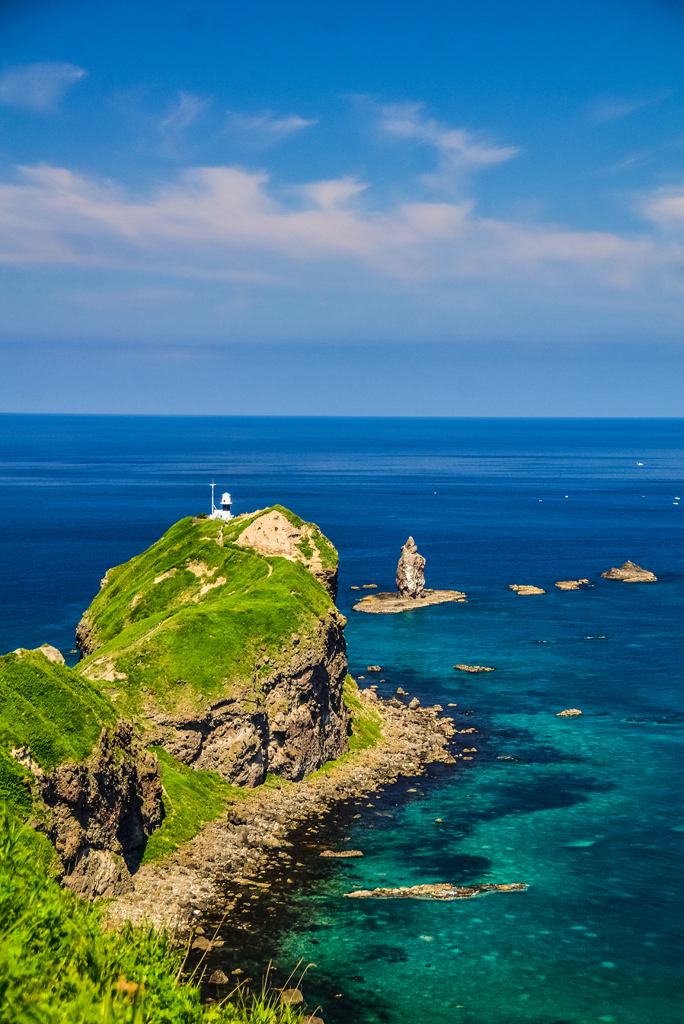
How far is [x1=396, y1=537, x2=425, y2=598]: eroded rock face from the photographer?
141 metres

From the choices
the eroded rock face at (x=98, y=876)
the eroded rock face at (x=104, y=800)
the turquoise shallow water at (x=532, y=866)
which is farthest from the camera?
the eroded rock face at (x=98, y=876)

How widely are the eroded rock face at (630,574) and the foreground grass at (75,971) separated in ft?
480

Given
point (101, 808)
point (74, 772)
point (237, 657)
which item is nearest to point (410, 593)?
point (237, 657)

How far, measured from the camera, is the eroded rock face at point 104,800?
1758 inches

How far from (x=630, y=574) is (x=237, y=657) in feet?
365

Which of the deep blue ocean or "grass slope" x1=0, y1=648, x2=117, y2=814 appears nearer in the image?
"grass slope" x1=0, y1=648, x2=117, y2=814

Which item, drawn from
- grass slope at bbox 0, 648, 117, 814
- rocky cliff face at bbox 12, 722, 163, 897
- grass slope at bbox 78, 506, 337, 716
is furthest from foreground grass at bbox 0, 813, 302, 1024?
grass slope at bbox 78, 506, 337, 716

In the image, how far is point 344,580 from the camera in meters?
158

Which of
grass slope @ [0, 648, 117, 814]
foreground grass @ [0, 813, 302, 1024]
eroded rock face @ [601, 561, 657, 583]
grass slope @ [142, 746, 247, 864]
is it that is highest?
foreground grass @ [0, 813, 302, 1024]

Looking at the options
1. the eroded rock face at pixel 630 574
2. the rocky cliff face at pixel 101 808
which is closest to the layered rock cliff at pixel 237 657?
the rocky cliff face at pixel 101 808

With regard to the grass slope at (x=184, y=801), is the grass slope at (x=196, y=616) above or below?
above

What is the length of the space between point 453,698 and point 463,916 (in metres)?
43.7

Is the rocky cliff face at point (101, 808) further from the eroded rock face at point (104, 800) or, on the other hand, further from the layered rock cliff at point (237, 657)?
the layered rock cliff at point (237, 657)

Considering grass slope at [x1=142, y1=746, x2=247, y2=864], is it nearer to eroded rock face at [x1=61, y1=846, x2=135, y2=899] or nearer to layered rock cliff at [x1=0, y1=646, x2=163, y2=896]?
layered rock cliff at [x1=0, y1=646, x2=163, y2=896]
